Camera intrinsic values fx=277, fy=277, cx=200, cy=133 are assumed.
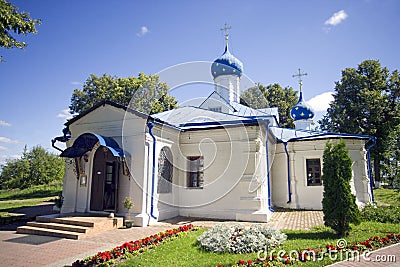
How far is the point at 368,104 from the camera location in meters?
23.2

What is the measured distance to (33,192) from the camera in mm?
21688

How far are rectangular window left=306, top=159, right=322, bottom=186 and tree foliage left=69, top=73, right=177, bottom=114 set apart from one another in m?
12.5

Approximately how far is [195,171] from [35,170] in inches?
870

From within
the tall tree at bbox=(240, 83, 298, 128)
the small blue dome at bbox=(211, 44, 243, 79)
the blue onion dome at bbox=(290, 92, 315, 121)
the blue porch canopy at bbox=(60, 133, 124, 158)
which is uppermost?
the tall tree at bbox=(240, 83, 298, 128)

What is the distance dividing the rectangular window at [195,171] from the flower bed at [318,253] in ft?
18.9

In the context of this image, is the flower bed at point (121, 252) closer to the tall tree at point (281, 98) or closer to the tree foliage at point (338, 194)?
the tree foliage at point (338, 194)

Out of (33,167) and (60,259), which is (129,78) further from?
(60,259)

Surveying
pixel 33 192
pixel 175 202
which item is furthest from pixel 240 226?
pixel 33 192

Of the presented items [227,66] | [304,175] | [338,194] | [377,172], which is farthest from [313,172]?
[377,172]

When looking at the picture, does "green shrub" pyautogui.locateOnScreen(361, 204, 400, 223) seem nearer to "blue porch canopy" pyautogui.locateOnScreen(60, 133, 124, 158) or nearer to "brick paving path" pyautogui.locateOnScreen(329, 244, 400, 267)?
"brick paving path" pyautogui.locateOnScreen(329, 244, 400, 267)

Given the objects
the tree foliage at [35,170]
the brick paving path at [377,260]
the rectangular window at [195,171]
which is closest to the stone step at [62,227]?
the rectangular window at [195,171]

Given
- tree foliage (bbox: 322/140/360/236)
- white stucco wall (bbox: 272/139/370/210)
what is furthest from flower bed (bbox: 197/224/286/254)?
white stucco wall (bbox: 272/139/370/210)

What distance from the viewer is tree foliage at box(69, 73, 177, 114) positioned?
869 inches

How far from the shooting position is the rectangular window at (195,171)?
1089 cm
